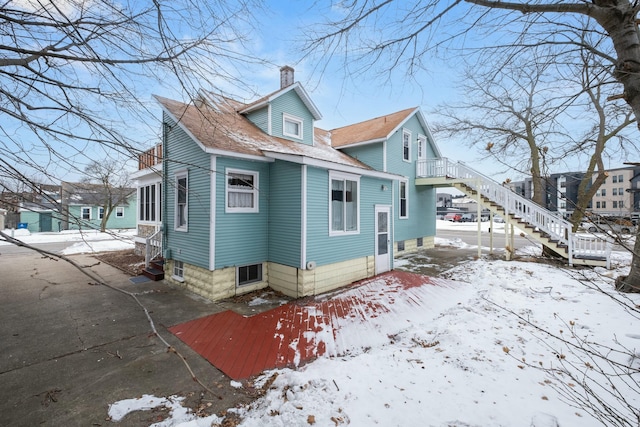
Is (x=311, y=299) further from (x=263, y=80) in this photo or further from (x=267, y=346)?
(x=263, y=80)

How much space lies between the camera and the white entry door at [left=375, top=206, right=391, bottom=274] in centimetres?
983

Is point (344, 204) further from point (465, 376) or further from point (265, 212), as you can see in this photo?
point (465, 376)

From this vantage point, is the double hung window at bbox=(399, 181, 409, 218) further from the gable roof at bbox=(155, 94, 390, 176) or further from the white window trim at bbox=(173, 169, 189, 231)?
the white window trim at bbox=(173, 169, 189, 231)

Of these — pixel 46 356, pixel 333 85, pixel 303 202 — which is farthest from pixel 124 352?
pixel 333 85

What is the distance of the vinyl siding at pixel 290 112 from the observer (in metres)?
10.1

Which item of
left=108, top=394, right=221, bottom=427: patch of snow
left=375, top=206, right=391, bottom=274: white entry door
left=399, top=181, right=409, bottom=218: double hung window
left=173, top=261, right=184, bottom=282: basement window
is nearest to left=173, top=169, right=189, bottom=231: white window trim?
left=173, top=261, right=184, bottom=282: basement window

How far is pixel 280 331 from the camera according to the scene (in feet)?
17.8

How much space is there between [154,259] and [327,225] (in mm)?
6587

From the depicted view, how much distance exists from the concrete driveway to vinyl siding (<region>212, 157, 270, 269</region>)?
1391 millimetres

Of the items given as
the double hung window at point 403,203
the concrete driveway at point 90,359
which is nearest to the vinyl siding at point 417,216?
the double hung window at point 403,203

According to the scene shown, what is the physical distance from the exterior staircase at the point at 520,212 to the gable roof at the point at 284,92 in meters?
6.88

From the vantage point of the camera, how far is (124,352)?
15.3 feet

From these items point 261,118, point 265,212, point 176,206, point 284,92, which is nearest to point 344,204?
point 265,212

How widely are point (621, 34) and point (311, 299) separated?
678cm
